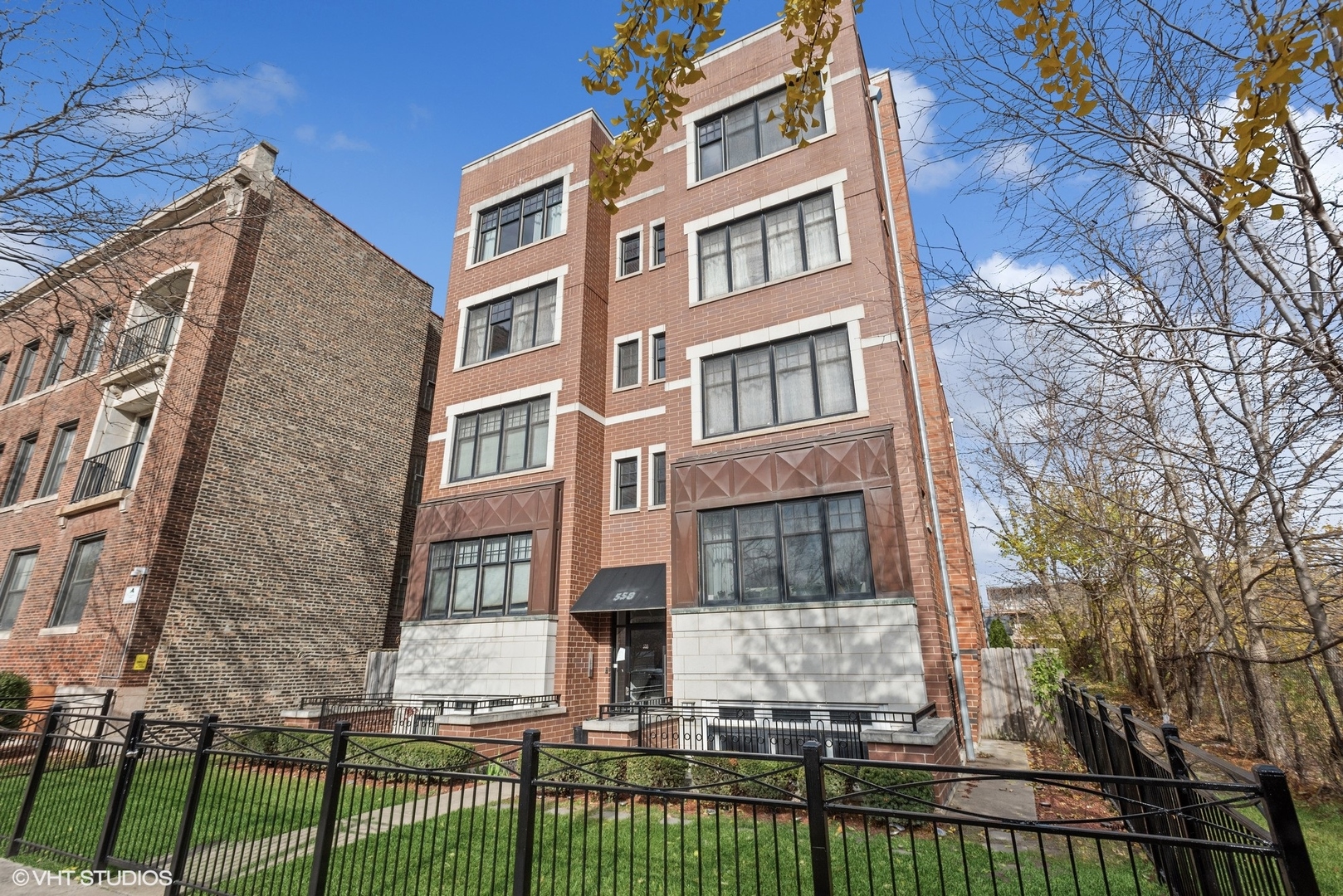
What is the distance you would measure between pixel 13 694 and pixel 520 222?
16.7m

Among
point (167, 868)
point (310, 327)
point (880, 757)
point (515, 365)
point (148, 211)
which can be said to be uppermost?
point (310, 327)

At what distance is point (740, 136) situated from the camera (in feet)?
53.0

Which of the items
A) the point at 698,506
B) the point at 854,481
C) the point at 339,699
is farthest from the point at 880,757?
the point at 339,699

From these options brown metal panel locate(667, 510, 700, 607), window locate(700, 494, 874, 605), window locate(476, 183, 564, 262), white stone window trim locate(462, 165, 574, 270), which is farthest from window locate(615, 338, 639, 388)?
window locate(700, 494, 874, 605)

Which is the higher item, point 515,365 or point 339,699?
point 515,365

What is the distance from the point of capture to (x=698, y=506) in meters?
13.5

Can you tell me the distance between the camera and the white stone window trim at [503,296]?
682 inches

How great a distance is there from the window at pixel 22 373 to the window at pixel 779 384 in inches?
974

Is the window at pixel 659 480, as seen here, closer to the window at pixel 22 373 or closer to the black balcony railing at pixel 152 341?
the black balcony railing at pixel 152 341

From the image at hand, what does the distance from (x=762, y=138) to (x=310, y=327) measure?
1415 centimetres

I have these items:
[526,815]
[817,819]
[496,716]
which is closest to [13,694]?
[496,716]

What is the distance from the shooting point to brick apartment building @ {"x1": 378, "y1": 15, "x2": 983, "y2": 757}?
1190 centimetres

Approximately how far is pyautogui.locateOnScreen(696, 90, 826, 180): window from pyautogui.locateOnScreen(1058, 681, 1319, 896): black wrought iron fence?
13.3m

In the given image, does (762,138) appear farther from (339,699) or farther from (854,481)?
(339,699)
